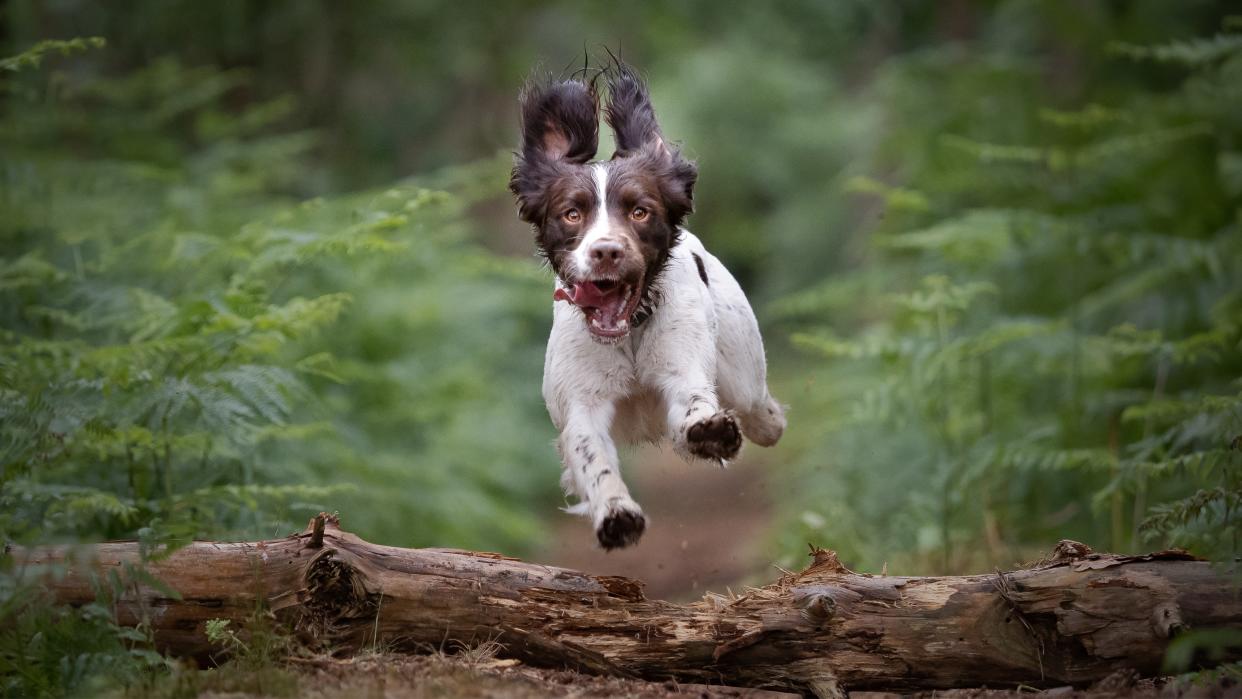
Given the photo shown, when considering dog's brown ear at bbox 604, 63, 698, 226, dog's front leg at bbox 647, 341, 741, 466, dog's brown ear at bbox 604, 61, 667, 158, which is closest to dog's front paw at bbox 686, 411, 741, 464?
dog's front leg at bbox 647, 341, 741, 466

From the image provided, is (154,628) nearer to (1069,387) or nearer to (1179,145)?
(1069,387)

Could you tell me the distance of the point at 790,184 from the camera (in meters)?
20.0

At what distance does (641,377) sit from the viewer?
507cm

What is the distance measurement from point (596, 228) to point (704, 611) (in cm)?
157

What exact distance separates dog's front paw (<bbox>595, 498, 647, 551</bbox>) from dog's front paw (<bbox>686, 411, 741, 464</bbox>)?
34 cm

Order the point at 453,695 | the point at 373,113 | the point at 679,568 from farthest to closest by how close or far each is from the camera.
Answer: the point at 373,113
the point at 679,568
the point at 453,695

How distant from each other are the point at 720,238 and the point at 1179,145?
10301 mm

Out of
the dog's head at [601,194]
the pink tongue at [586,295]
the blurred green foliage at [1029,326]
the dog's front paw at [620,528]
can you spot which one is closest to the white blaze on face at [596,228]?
the dog's head at [601,194]

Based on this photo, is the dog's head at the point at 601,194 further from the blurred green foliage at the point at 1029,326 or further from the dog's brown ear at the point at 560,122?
the blurred green foliage at the point at 1029,326

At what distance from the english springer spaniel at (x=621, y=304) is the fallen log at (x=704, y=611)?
1.50 feet

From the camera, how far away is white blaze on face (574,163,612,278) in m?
4.61

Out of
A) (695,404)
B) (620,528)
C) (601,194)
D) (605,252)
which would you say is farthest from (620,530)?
(601,194)

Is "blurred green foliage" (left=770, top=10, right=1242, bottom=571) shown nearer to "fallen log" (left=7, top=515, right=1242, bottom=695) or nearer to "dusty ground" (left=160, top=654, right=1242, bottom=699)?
"fallen log" (left=7, top=515, right=1242, bottom=695)

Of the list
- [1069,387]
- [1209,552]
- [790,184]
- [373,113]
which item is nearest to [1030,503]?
[1069,387]
